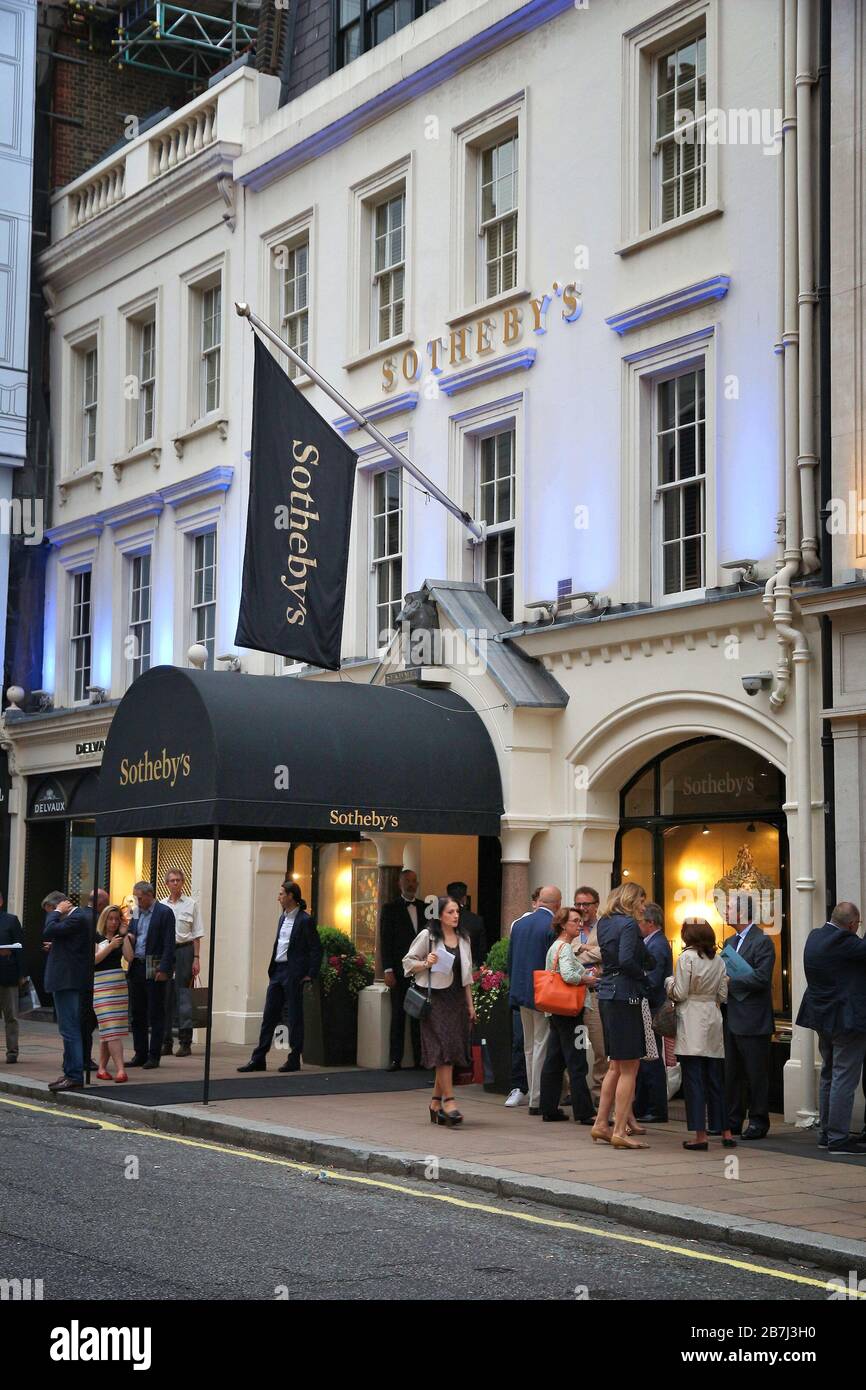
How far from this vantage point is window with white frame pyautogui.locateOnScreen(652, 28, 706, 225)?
16.4m

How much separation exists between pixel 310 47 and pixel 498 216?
5.64 meters

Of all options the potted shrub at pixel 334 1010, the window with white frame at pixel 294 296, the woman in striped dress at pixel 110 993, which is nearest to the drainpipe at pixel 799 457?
the potted shrub at pixel 334 1010

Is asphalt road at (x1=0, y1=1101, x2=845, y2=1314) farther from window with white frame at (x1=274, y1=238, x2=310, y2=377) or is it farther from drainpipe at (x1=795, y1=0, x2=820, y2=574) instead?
window with white frame at (x1=274, y1=238, x2=310, y2=377)

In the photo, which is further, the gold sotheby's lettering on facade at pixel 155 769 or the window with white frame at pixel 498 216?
the window with white frame at pixel 498 216

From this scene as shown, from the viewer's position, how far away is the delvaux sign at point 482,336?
58.0ft

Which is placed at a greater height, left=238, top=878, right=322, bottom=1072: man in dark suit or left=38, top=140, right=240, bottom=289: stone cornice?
left=38, top=140, right=240, bottom=289: stone cornice

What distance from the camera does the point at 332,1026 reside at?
18.4m

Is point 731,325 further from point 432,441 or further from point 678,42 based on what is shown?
point 432,441

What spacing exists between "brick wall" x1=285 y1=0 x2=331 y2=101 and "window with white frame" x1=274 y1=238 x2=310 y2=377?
2.23 meters

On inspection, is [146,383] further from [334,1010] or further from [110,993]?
[110,993]

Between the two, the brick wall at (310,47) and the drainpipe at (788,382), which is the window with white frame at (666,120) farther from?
the brick wall at (310,47)

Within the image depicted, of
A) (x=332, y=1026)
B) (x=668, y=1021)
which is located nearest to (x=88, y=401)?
(x=332, y=1026)

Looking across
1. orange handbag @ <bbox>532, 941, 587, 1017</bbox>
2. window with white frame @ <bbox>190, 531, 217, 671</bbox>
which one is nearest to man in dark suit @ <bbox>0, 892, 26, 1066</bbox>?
window with white frame @ <bbox>190, 531, 217, 671</bbox>

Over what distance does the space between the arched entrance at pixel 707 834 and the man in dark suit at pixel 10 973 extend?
6.21 metres
